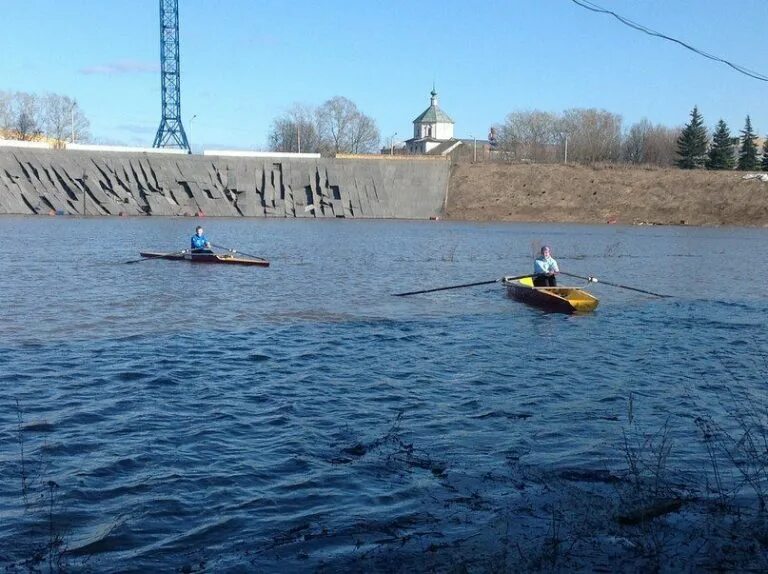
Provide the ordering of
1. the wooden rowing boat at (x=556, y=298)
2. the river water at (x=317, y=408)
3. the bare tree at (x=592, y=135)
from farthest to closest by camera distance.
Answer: the bare tree at (x=592, y=135) → the wooden rowing boat at (x=556, y=298) → the river water at (x=317, y=408)

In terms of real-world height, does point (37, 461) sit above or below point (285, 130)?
below

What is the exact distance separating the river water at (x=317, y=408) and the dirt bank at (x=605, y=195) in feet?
165

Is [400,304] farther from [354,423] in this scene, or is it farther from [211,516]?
[211,516]

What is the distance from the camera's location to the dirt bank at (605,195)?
2990 inches

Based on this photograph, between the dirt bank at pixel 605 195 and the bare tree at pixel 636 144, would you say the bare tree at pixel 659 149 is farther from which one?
the dirt bank at pixel 605 195

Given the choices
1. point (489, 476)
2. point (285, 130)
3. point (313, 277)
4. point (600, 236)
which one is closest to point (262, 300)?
point (313, 277)

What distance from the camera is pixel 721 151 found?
93.6 m

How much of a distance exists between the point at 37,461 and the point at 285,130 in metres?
134

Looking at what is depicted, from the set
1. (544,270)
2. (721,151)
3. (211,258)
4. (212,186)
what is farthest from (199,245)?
(721,151)

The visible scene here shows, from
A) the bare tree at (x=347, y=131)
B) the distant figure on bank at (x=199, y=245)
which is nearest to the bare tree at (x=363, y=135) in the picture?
the bare tree at (x=347, y=131)

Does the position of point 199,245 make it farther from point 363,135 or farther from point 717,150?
point 363,135

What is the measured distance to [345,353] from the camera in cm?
1592

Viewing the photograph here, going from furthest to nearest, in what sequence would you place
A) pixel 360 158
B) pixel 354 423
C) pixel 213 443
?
pixel 360 158, pixel 354 423, pixel 213 443

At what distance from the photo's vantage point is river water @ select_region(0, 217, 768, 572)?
751cm
